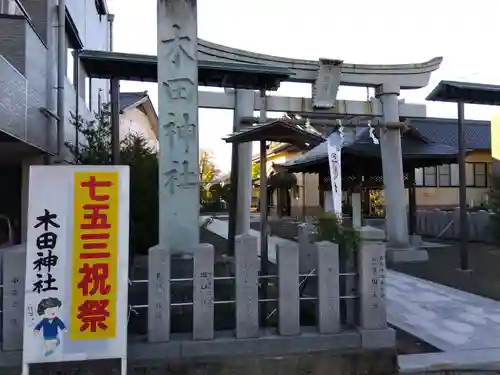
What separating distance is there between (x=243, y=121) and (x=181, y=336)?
8.49 m

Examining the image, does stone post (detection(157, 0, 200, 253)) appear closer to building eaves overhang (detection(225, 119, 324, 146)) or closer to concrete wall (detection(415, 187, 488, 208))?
building eaves overhang (detection(225, 119, 324, 146))

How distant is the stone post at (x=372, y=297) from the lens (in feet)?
16.8

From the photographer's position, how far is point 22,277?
15.0 feet

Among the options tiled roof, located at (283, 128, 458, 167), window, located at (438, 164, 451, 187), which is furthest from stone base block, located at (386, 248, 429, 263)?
window, located at (438, 164, 451, 187)

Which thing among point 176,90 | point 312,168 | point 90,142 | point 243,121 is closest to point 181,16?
point 176,90

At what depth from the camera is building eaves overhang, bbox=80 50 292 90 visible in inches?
332

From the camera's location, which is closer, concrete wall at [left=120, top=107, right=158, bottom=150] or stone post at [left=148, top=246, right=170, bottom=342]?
stone post at [left=148, top=246, right=170, bottom=342]

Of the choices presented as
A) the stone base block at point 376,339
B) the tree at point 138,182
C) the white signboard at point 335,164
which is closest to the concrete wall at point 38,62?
the tree at point 138,182

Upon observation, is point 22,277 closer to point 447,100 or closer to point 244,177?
point 244,177

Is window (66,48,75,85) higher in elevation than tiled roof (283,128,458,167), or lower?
higher

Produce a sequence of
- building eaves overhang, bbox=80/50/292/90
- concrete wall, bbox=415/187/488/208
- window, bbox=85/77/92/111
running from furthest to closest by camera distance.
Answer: concrete wall, bbox=415/187/488/208
window, bbox=85/77/92/111
building eaves overhang, bbox=80/50/292/90

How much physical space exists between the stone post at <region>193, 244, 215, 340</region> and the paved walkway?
1.65m

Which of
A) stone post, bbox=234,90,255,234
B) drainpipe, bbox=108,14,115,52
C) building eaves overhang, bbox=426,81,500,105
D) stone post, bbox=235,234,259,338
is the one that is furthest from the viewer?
drainpipe, bbox=108,14,115,52

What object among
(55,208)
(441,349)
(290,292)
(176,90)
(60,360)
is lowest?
(441,349)
